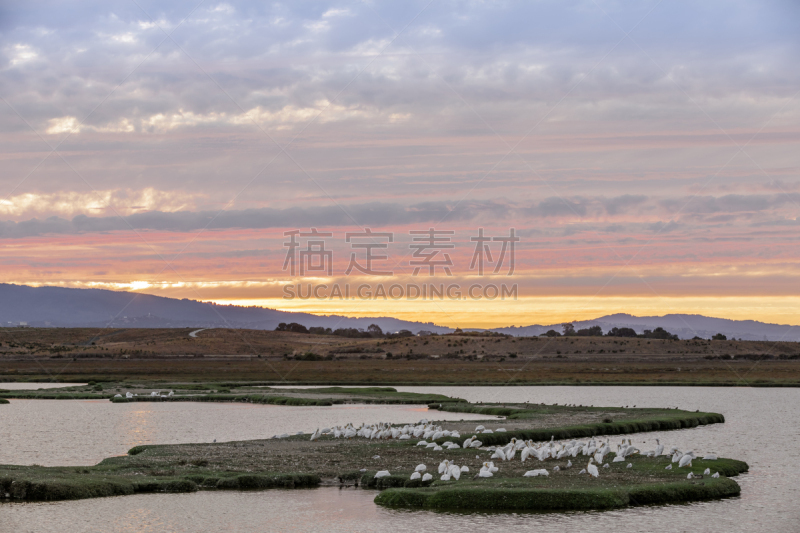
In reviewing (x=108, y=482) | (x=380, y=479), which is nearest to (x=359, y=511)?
(x=380, y=479)

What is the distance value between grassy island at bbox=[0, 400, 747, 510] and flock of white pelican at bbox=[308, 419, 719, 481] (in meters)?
0.24

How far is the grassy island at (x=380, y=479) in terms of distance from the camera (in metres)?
21.0

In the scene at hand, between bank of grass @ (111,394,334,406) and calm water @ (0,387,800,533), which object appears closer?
calm water @ (0,387,800,533)

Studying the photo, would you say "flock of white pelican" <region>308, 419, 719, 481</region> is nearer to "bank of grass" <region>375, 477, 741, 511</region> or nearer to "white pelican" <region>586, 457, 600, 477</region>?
"white pelican" <region>586, 457, 600, 477</region>

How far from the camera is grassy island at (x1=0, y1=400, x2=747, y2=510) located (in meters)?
21.0

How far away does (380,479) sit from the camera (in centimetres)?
2355

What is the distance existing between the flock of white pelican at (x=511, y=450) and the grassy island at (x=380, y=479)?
24cm

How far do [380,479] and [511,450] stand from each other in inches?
234

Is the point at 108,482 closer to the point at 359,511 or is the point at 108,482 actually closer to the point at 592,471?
the point at 359,511

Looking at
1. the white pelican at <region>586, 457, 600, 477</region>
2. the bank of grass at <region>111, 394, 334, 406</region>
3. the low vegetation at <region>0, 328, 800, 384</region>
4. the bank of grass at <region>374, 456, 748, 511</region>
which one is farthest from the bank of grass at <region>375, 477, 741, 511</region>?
the low vegetation at <region>0, 328, 800, 384</region>

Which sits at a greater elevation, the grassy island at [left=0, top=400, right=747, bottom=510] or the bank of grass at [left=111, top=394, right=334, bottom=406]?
the grassy island at [left=0, top=400, right=747, bottom=510]

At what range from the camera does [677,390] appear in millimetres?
68688

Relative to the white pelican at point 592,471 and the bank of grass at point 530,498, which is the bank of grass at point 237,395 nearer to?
the white pelican at point 592,471

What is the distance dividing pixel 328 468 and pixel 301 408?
26910mm
